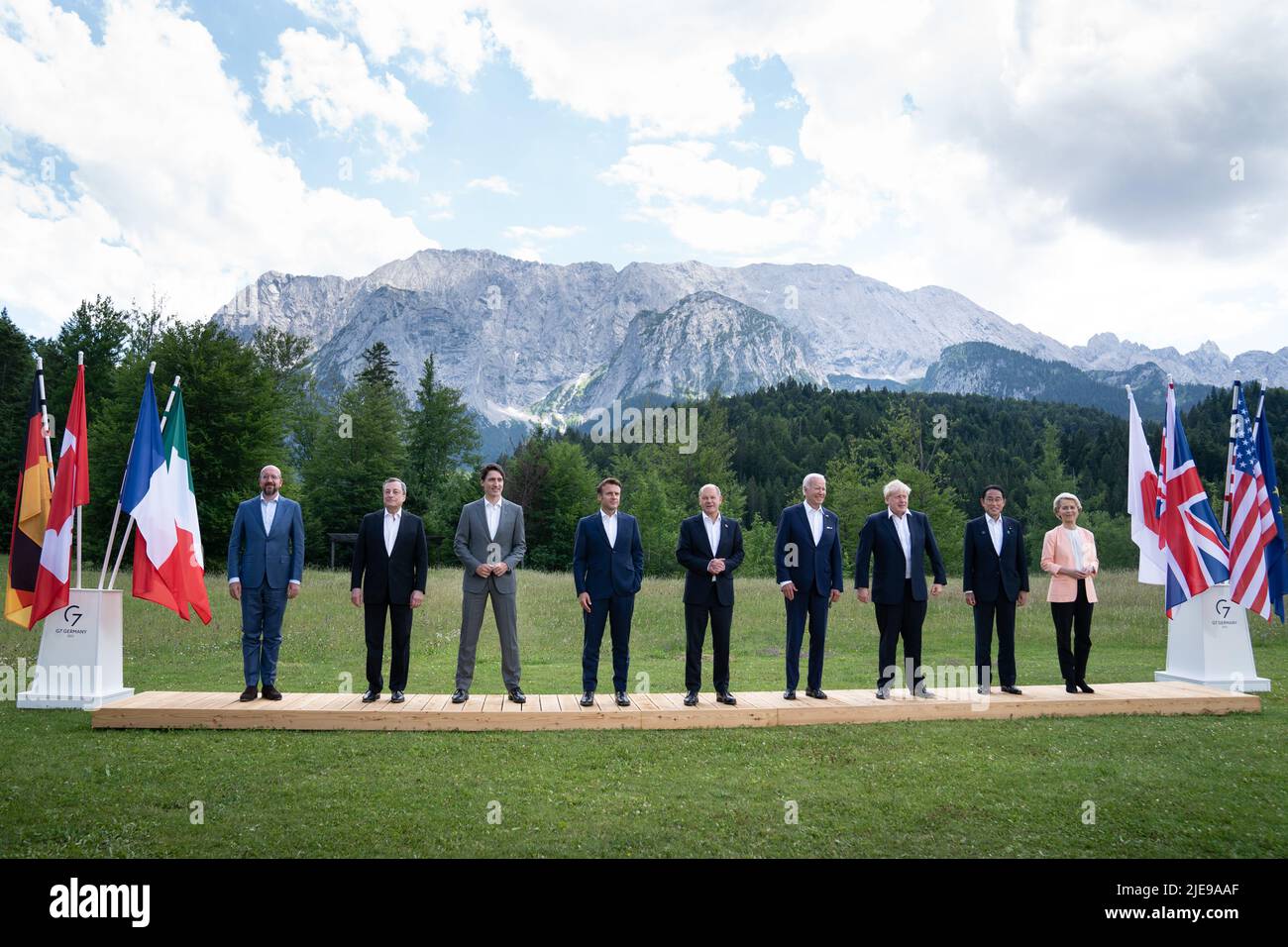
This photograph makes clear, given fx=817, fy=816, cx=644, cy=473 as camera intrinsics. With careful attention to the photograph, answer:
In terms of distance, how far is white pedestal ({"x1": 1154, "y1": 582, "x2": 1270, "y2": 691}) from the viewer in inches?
450

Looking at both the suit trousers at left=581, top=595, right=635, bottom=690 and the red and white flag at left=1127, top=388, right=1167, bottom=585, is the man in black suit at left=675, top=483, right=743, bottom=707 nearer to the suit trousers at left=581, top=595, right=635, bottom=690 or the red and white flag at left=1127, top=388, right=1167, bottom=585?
the suit trousers at left=581, top=595, right=635, bottom=690

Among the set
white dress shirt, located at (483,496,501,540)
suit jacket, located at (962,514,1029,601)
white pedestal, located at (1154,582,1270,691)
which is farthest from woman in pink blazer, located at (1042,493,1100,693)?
white dress shirt, located at (483,496,501,540)

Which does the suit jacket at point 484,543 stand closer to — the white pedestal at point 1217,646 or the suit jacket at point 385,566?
the suit jacket at point 385,566

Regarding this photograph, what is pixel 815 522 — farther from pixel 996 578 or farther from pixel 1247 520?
pixel 1247 520

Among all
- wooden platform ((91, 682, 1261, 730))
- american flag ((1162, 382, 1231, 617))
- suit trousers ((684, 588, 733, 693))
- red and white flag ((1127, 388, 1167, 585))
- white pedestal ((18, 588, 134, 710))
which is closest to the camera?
wooden platform ((91, 682, 1261, 730))

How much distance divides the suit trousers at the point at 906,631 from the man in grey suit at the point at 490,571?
14.4 ft

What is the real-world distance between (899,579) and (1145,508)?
5276 mm

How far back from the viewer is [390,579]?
933 centimetres

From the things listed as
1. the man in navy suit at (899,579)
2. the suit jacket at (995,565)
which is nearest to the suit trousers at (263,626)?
the man in navy suit at (899,579)

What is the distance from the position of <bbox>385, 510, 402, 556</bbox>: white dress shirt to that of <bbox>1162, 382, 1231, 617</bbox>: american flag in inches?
420

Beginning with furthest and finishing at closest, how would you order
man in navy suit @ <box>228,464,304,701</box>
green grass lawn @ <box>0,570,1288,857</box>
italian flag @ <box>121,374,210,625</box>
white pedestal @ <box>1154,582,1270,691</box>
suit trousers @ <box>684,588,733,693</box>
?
white pedestal @ <box>1154,582,1270,691</box>, italian flag @ <box>121,374,210,625</box>, suit trousers @ <box>684,588,733,693</box>, man in navy suit @ <box>228,464,304,701</box>, green grass lawn @ <box>0,570,1288,857</box>
